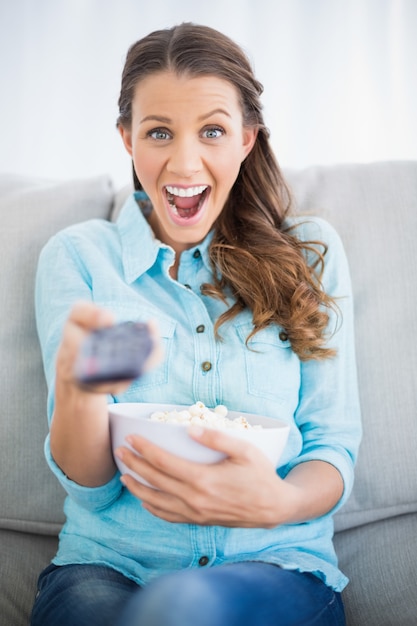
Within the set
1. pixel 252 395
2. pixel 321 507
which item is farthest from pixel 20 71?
pixel 321 507

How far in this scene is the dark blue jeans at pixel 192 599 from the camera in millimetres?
769

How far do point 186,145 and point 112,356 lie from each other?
72 centimetres

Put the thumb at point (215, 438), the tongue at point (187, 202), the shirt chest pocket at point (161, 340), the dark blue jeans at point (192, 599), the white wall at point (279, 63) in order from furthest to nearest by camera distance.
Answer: the white wall at point (279, 63)
the tongue at point (187, 202)
the shirt chest pocket at point (161, 340)
the thumb at point (215, 438)
the dark blue jeans at point (192, 599)

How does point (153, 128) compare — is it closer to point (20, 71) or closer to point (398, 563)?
point (398, 563)

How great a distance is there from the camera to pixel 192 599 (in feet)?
2.55

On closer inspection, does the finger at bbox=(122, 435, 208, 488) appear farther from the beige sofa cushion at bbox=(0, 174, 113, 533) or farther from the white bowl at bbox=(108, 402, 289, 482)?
the beige sofa cushion at bbox=(0, 174, 113, 533)

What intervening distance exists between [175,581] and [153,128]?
821 mm

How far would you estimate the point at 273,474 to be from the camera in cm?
99

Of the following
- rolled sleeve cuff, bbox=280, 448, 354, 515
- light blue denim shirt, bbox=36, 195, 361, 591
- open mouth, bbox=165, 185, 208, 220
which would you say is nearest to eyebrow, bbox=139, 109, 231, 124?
open mouth, bbox=165, 185, 208, 220

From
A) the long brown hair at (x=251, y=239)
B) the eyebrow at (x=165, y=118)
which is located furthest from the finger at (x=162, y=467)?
the eyebrow at (x=165, y=118)

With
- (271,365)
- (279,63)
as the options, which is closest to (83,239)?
(271,365)

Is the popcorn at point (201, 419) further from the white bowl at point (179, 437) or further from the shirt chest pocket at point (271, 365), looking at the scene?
the shirt chest pocket at point (271, 365)

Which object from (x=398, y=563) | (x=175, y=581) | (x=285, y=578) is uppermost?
(x=175, y=581)

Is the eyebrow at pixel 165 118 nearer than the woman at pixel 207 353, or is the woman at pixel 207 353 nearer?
the woman at pixel 207 353
